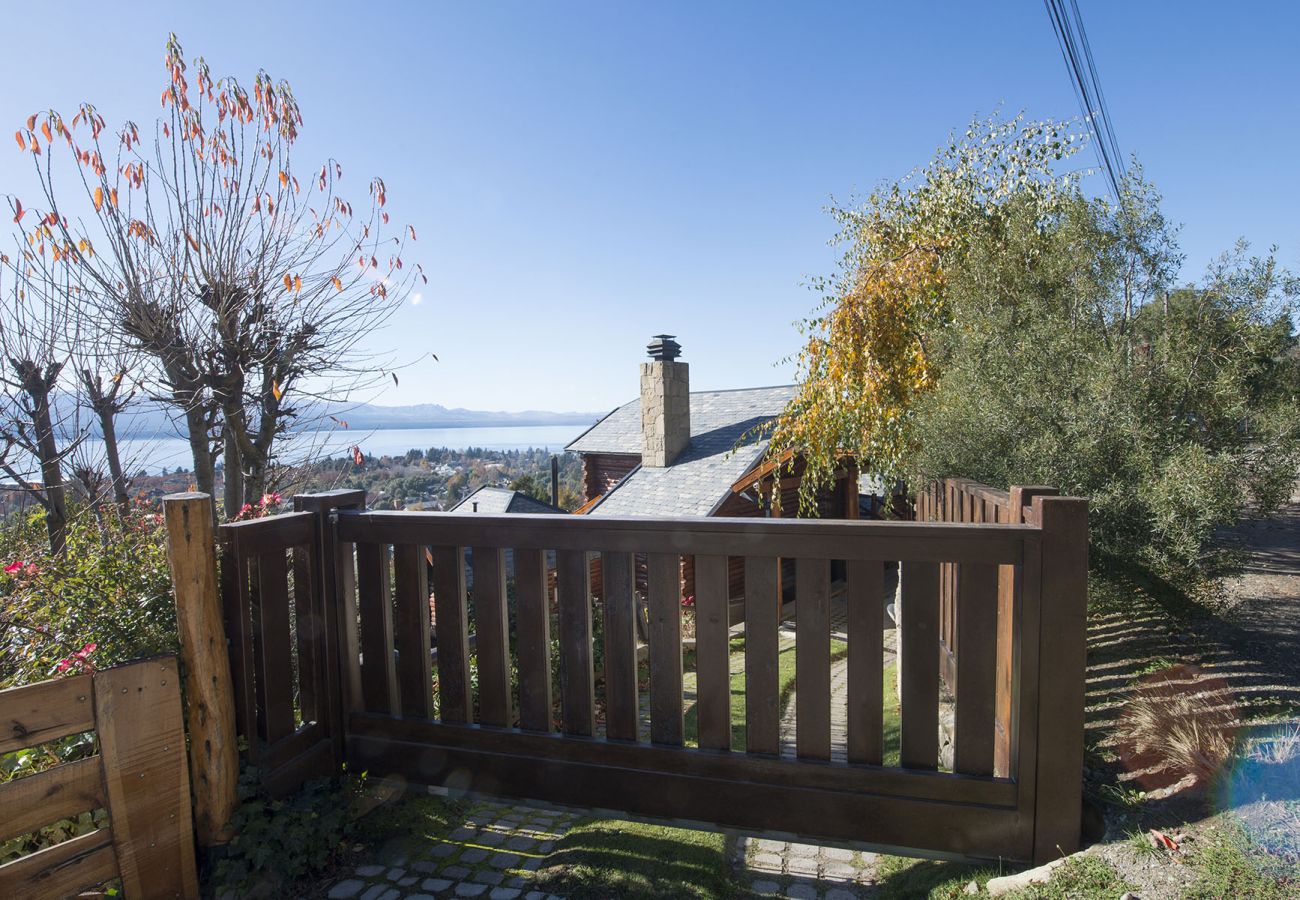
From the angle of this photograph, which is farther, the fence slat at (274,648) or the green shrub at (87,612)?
the green shrub at (87,612)

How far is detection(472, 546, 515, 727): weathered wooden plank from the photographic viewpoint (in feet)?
8.25

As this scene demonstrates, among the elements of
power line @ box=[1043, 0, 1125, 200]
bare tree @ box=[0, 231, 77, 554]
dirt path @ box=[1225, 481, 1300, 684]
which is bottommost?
dirt path @ box=[1225, 481, 1300, 684]

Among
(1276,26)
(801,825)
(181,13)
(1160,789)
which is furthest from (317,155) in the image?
(1276,26)

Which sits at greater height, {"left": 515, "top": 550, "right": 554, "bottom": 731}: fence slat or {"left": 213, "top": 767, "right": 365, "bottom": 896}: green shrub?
{"left": 515, "top": 550, "right": 554, "bottom": 731}: fence slat

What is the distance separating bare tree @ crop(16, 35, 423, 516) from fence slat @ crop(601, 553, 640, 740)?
12.6ft

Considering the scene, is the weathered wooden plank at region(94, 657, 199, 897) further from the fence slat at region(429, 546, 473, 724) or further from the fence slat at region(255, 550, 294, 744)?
the fence slat at region(429, 546, 473, 724)

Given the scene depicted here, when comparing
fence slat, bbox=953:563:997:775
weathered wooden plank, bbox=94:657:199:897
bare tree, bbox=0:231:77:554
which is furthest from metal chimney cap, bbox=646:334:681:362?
weathered wooden plank, bbox=94:657:199:897

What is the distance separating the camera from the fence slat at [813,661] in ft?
7.15

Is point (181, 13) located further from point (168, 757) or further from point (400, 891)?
point (400, 891)

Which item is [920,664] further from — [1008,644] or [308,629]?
[308,629]

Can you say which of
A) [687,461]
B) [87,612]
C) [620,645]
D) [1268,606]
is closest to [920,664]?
[620,645]

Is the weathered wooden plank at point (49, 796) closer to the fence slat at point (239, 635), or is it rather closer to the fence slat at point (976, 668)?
the fence slat at point (239, 635)

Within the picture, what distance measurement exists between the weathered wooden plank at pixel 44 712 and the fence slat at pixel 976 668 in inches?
93.7

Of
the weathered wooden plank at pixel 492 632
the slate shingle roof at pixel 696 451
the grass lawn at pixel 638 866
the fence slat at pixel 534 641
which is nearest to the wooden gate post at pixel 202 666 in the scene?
the weathered wooden plank at pixel 492 632
